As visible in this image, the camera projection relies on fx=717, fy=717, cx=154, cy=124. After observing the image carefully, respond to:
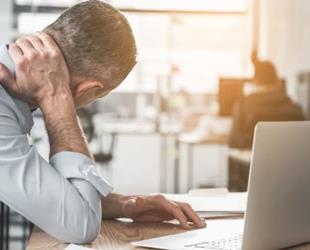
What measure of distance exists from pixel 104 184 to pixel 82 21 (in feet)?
1.17

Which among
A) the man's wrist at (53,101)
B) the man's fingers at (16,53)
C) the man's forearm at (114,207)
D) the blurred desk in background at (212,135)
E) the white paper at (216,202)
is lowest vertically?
the blurred desk in background at (212,135)

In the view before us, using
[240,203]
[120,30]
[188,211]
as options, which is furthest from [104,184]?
[240,203]

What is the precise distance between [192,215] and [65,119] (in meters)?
0.36

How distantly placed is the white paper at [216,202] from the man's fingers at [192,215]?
137 millimetres

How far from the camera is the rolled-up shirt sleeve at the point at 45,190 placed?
1351 mm

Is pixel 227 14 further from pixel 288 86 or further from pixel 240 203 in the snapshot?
pixel 240 203

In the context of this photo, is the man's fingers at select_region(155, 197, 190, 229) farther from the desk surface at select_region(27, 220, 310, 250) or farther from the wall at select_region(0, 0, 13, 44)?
the wall at select_region(0, 0, 13, 44)

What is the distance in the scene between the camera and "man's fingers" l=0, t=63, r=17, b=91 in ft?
4.88

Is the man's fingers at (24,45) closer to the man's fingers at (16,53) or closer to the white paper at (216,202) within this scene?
the man's fingers at (16,53)

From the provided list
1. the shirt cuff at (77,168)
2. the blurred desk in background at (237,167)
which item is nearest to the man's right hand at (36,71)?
the shirt cuff at (77,168)

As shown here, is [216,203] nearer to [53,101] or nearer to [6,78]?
[53,101]

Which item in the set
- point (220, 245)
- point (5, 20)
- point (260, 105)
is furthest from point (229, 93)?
point (220, 245)

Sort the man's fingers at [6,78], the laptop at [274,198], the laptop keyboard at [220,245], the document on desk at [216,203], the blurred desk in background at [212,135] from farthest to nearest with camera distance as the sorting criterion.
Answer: the blurred desk in background at [212,135]
the document on desk at [216,203]
the man's fingers at [6,78]
the laptop keyboard at [220,245]
the laptop at [274,198]

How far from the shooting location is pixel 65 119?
5.05 feet
